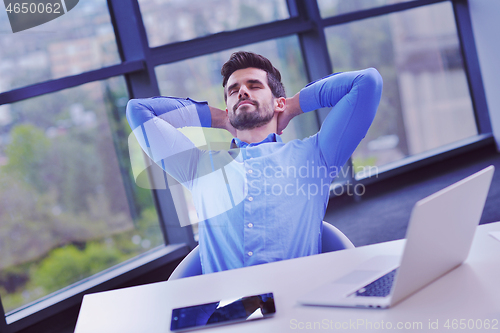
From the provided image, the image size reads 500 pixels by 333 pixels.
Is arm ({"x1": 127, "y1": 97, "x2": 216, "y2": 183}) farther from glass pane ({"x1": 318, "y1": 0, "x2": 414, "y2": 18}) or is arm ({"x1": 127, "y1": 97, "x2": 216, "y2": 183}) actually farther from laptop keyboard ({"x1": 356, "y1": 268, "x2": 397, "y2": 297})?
glass pane ({"x1": 318, "y1": 0, "x2": 414, "y2": 18})

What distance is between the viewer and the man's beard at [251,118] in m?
1.68

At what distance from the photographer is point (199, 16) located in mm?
2912

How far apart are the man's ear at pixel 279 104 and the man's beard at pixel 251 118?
7 centimetres

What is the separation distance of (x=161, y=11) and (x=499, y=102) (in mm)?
3105

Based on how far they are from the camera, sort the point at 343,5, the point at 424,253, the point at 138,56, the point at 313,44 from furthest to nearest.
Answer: the point at 343,5
the point at 313,44
the point at 138,56
the point at 424,253

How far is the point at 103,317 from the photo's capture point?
0.97 meters

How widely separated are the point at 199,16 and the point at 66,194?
147cm

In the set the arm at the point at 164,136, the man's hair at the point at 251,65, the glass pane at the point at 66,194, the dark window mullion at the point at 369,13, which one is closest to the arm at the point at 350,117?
the man's hair at the point at 251,65

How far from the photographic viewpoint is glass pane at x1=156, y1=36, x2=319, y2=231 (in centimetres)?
278

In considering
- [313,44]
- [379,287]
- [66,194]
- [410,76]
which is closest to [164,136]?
[379,287]

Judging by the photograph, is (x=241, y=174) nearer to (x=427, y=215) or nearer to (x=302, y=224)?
(x=302, y=224)

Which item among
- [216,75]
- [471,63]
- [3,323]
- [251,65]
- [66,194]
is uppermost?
[216,75]

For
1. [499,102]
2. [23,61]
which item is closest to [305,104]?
[23,61]

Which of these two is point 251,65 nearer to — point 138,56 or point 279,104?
point 279,104
